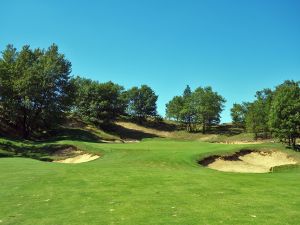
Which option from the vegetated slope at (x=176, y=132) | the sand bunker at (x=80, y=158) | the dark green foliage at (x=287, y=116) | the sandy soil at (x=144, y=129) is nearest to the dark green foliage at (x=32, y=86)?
the sand bunker at (x=80, y=158)

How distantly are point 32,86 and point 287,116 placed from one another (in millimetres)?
40405

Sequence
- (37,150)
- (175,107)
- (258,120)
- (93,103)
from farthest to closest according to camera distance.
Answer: (175,107)
(93,103)
(258,120)
(37,150)

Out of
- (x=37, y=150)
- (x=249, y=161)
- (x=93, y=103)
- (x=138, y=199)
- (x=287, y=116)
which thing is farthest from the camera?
(x=93, y=103)

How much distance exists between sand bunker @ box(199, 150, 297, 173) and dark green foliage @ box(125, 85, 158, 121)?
78973mm

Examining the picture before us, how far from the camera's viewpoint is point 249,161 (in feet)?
134

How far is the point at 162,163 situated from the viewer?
106 ft

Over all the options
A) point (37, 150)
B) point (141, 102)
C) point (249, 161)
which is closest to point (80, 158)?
point (37, 150)

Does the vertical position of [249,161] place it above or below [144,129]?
below

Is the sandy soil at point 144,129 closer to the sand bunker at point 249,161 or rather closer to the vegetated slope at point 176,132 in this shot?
the vegetated slope at point 176,132

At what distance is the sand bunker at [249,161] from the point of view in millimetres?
37125

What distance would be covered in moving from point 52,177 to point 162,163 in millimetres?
12650

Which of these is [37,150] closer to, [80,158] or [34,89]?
[80,158]

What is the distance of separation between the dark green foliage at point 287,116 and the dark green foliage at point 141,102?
240 feet

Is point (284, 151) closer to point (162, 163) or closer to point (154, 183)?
point (162, 163)
